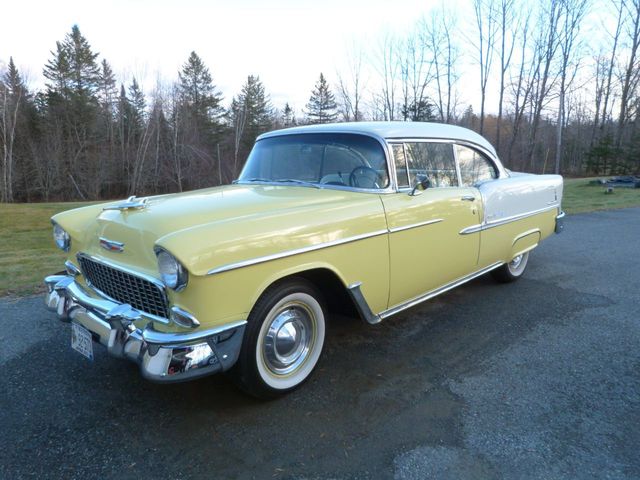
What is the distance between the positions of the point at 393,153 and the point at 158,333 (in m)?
2.12

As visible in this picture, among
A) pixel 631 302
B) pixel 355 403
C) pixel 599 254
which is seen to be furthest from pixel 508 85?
pixel 355 403

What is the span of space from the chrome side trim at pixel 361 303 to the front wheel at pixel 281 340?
217mm

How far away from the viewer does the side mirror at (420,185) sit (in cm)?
322

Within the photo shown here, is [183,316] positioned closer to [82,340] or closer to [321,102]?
[82,340]

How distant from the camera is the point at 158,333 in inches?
82.9

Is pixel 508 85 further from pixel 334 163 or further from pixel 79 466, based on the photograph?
pixel 79 466

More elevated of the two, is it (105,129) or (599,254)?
(105,129)

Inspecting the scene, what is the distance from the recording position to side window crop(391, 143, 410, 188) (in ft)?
10.6

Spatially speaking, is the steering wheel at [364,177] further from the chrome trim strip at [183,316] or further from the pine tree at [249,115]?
the pine tree at [249,115]

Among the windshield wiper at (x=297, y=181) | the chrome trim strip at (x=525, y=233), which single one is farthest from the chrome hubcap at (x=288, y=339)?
the chrome trim strip at (x=525, y=233)

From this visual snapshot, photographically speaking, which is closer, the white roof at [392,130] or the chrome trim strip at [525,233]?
the white roof at [392,130]

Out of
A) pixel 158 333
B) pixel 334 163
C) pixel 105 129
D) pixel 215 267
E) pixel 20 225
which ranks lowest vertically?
pixel 20 225

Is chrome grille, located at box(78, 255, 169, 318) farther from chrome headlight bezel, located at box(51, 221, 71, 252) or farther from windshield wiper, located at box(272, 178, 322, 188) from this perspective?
windshield wiper, located at box(272, 178, 322, 188)

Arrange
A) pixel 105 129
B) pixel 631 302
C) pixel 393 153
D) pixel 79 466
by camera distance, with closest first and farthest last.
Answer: pixel 79 466 → pixel 393 153 → pixel 631 302 → pixel 105 129
